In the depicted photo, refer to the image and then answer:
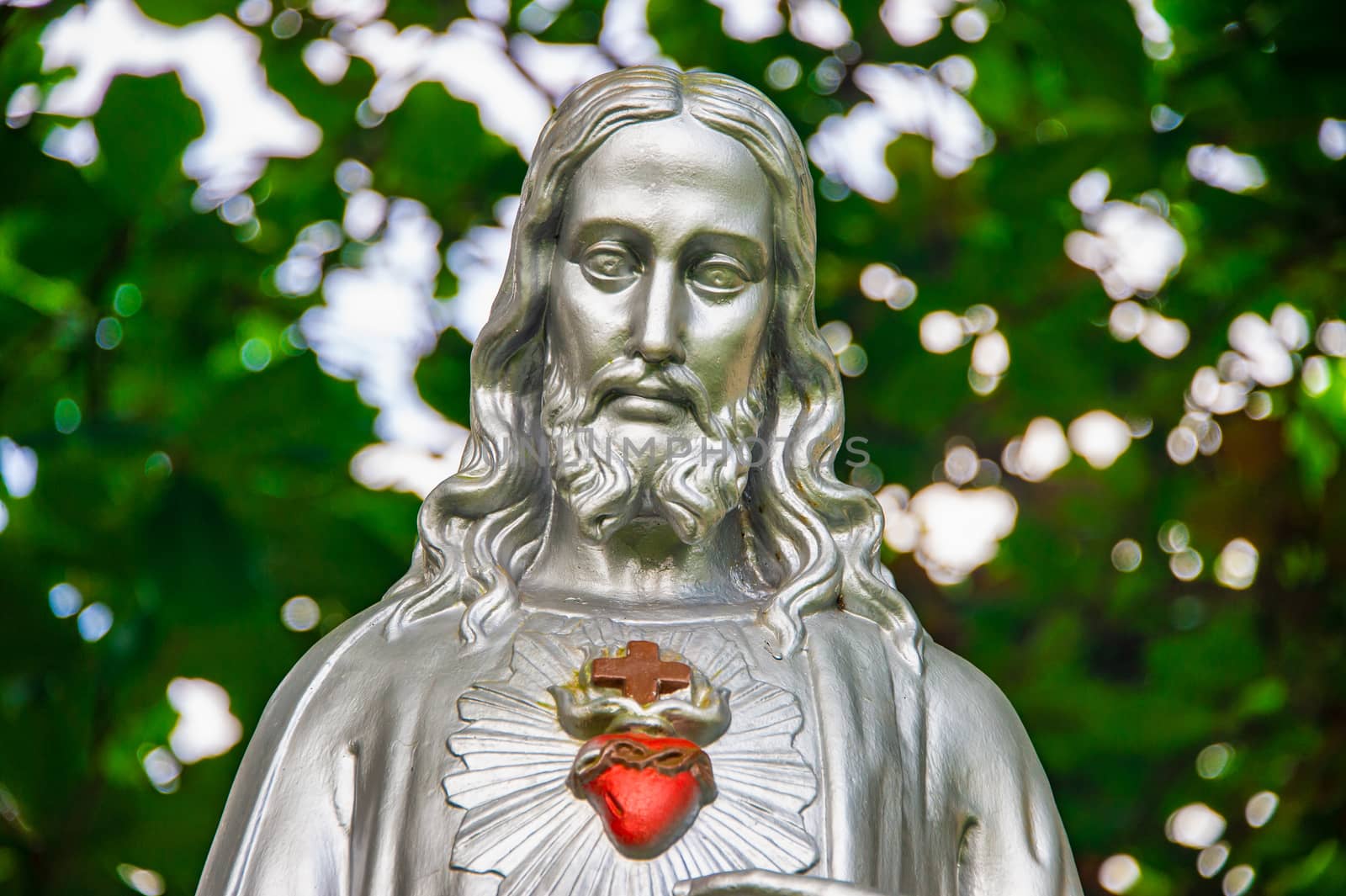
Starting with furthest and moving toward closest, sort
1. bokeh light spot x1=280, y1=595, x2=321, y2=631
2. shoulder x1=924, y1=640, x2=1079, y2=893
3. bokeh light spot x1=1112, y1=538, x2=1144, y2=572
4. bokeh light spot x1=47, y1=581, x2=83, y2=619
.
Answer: bokeh light spot x1=1112, y1=538, x2=1144, y2=572, bokeh light spot x1=280, y1=595, x2=321, y2=631, bokeh light spot x1=47, y1=581, x2=83, y2=619, shoulder x1=924, y1=640, x2=1079, y2=893

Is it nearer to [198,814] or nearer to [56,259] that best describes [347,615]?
[198,814]

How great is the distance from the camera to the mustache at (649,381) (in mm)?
4180

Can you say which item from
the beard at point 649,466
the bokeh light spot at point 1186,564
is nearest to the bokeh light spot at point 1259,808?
the bokeh light spot at point 1186,564

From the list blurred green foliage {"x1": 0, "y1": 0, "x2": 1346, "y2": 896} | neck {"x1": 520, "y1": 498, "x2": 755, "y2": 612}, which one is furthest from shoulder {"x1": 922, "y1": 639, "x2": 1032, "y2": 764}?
blurred green foliage {"x1": 0, "y1": 0, "x2": 1346, "y2": 896}

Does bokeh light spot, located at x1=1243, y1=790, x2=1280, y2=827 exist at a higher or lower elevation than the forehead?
lower

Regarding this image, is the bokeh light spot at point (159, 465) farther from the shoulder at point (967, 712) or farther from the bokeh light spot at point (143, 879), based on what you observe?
the shoulder at point (967, 712)

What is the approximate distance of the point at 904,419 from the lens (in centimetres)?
623

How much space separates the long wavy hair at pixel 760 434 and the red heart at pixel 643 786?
466mm

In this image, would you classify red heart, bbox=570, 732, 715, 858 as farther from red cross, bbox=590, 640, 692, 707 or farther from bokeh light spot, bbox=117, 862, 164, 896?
bokeh light spot, bbox=117, 862, 164, 896

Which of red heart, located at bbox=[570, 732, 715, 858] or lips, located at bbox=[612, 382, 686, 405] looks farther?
lips, located at bbox=[612, 382, 686, 405]

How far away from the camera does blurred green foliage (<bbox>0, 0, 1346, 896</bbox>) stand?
555cm

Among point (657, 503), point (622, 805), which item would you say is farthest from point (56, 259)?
point (622, 805)

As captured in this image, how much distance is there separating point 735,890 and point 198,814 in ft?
8.11

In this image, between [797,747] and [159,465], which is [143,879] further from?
[797,747]
